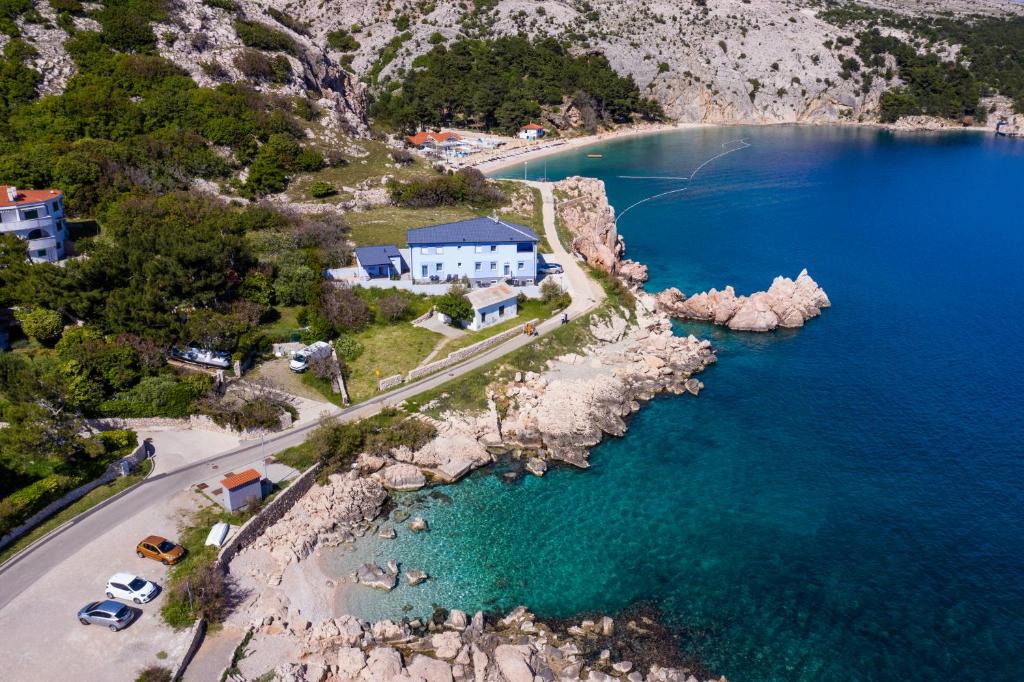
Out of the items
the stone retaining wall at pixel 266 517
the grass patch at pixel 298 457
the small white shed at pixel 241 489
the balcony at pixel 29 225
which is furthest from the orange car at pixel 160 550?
the balcony at pixel 29 225

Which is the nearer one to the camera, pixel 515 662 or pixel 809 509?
pixel 515 662

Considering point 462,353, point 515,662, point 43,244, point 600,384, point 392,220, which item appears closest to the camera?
point 515,662

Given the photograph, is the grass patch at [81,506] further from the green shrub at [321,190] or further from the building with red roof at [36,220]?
the green shrub at [321,190]

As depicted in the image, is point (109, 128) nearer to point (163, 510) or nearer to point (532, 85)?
point (163, 510)

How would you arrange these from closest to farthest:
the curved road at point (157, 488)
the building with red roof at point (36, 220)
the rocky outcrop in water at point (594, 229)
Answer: the curved road at point (157, 488) < the building with red roof at point (36, 220) < the rocky outcrop in water at point (594, 229)

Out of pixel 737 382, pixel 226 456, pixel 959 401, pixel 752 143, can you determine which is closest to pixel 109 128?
pixel 226 456

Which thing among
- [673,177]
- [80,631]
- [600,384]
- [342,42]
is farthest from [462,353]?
[342,42]

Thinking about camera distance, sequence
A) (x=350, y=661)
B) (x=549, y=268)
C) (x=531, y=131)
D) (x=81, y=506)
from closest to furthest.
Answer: (x=350, y=661) < (x=81, y=506) < (x=549, y=268) < (x=531, y=131)

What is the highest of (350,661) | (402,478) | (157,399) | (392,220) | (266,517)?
(392,220)

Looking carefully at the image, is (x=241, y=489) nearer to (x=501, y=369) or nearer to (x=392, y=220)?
(x=501, y=369)
